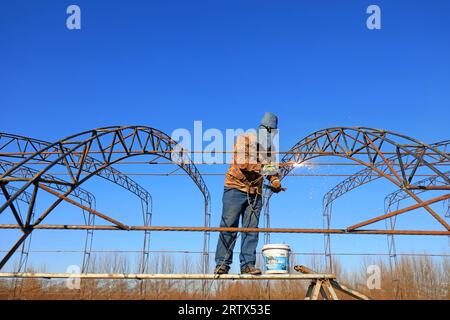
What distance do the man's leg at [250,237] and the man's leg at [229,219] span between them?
15 centimetres

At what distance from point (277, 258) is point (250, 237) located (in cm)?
71

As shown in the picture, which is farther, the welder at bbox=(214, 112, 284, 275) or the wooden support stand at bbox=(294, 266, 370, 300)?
the welder at bbox=(214, 112, 284, 275)

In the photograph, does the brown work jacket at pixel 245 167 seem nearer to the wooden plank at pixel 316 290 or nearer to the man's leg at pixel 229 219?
the man's leg at pixel 229 219

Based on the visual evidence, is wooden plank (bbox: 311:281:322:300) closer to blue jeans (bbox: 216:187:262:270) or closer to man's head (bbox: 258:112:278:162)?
blue jeans (bbox: 216:187:262:270)

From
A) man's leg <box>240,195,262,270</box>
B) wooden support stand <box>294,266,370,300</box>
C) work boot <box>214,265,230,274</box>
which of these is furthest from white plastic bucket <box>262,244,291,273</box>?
work boot <box>214,265,230,274</box>

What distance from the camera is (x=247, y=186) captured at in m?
6.31

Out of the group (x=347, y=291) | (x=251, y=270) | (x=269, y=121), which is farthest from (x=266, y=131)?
(x=347, y=291)

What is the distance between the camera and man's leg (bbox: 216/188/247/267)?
6031 mm

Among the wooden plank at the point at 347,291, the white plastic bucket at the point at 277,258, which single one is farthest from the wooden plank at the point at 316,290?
the white plastic bucket at the point at 277,258

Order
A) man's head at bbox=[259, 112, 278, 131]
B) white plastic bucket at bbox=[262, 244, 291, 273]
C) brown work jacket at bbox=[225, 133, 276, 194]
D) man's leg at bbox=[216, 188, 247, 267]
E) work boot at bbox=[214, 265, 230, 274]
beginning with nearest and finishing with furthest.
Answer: white plastic bucket at bbox=[262, 244, 291, 273] < work boot at bbox=[214, 265, 230, 274] < man's leg at bbox=[216, 188, 247, 267] < man's head at bbox=[259, 112, 278, 131] < brown work jacket at bbox=[225, 133, 276, 194]
